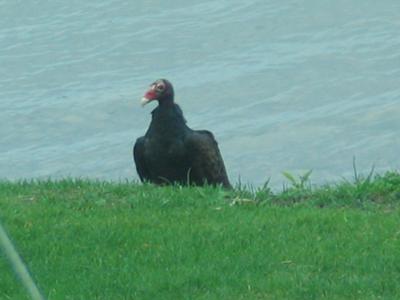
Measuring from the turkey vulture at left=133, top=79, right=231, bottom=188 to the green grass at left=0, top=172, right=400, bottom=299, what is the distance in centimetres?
107

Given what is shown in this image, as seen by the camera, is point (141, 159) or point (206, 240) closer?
point (206, 240)

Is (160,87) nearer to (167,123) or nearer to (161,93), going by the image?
(161,93)

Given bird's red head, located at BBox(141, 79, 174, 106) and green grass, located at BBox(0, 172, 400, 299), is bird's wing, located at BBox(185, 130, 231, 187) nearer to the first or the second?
bird's red head, located at BBox(141, 79, 174, 106)

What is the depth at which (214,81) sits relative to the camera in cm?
1414

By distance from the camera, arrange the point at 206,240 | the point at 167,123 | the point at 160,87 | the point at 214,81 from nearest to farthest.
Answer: the point at 206,240 < the point at 167,123 < the point at 160,87 < the point at 214,81

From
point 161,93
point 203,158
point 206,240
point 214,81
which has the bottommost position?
point 214,81

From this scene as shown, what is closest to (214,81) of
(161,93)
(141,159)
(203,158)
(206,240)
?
(161,93)

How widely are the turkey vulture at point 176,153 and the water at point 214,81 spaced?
1.70m

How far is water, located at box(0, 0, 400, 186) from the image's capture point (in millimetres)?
12375

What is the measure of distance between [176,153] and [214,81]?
177 inches

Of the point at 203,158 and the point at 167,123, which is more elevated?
the point at 167,123

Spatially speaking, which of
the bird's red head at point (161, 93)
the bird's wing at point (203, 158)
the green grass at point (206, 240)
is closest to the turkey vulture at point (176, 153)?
the bird's wing at point (203, 158)

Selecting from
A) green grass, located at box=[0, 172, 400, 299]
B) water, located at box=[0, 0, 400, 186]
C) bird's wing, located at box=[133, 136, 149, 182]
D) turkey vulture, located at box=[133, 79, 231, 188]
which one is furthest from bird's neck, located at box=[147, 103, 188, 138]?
water, located at box=[0, 0, 400, 186]

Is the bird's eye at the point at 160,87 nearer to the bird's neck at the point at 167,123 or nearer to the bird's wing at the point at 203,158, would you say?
the bird's neck at the point at 167,123
